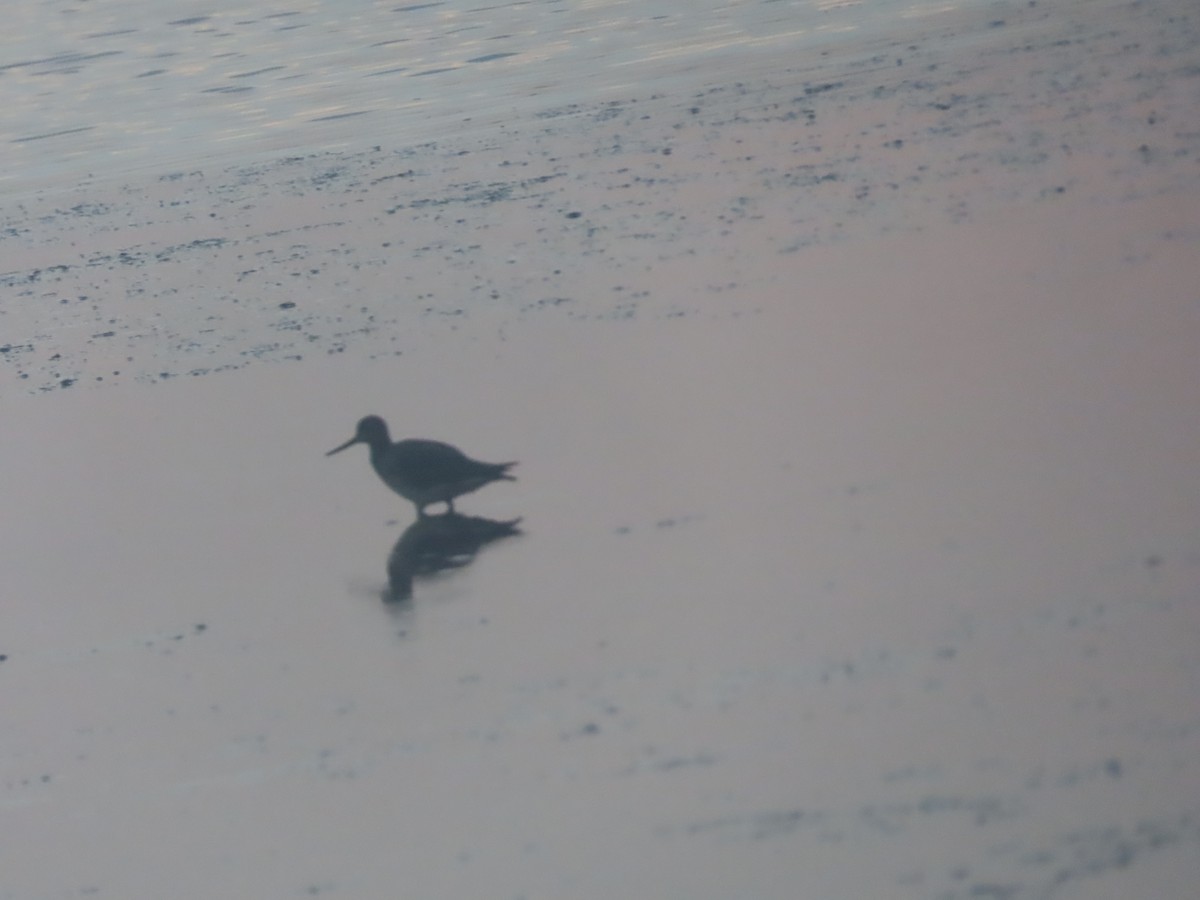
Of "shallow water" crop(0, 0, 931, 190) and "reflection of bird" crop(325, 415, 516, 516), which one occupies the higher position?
"shallow water" crop(0, 0, 931, 190)

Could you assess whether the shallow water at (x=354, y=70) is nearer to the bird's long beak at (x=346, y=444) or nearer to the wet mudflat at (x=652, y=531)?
the wet mudflat at (x=652, y=531)

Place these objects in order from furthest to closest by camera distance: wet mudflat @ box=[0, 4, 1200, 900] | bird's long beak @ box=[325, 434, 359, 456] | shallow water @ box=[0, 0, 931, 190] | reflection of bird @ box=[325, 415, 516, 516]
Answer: shallow water @ box=[0, 0, 931, 190]
bird's long beak @ box=[325, 434, 359, 456]
reflection of bird @ box=[325, 415, 516, 516]
wet mudflat @ box=[0, 4, 1200, 900]

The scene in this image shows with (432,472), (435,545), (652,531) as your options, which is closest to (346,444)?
(432,472)

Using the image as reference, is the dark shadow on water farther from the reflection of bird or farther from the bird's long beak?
the bird's long beak

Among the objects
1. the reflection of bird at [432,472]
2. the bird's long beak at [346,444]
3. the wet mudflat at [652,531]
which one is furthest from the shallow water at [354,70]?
the reflection of bird at [432,472]

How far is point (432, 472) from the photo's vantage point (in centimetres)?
587

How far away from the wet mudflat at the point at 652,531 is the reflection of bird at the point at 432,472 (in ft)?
0.40

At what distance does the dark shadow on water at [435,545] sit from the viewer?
18.3 ft

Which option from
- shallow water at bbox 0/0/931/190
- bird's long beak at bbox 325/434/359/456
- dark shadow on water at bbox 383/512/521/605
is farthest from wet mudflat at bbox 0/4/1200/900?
shallow water at bbox 0/0/931/190

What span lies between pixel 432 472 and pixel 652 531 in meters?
0.74

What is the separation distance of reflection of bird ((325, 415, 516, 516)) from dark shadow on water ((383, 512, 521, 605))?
8 centimetres

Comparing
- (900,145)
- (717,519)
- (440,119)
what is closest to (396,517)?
(717,519)

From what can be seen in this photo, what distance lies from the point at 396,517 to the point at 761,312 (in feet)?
6.20

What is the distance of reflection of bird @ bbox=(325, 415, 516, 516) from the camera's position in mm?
5879
